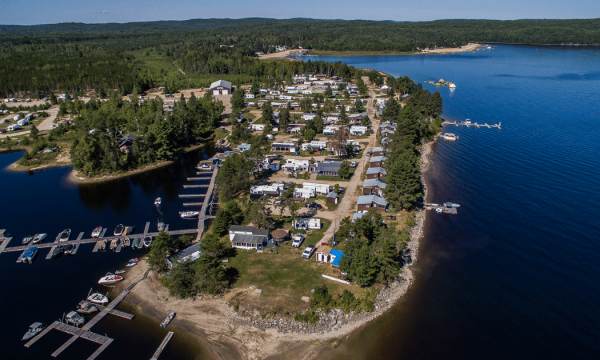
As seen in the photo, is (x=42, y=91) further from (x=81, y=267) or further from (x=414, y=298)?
(x=414, y=298)

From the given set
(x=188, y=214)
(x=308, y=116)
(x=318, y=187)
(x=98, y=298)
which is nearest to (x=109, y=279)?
(x=98, y=298)

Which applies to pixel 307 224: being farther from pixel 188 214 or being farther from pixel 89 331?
pixel 89 331

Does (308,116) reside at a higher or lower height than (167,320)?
higher

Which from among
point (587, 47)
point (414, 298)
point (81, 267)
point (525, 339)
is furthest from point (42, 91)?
point (587, 47)

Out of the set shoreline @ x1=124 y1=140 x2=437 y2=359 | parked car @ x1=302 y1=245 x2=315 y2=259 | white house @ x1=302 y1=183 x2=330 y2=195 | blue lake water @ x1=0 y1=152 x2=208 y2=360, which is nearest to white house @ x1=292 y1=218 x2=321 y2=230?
parked car @ x1=302 y1=245 x2=315 y2=259

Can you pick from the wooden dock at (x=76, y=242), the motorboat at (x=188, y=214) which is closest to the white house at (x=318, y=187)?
the motorboat at (x=188, y=214)

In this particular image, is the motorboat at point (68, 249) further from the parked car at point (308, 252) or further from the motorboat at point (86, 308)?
the parked car at point (308, 252)
